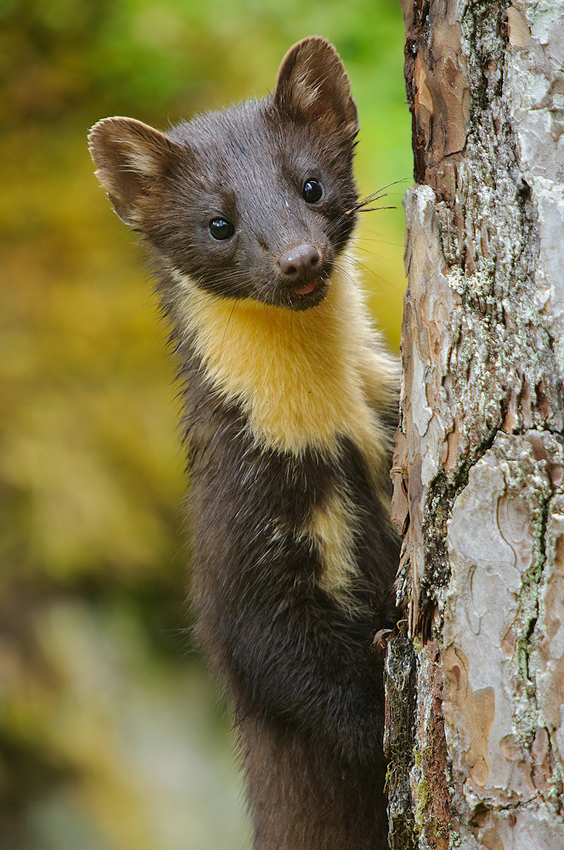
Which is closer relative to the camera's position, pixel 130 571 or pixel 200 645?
pixel 200 645

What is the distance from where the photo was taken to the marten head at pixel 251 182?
9.30 ft

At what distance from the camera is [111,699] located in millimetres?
5387

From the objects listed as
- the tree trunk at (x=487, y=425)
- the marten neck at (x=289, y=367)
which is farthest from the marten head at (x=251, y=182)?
the tree trunk at (x=487, y=425)

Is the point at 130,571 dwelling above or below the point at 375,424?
below

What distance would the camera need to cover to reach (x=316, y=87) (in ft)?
10.3

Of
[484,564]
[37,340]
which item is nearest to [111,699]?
[37,340]

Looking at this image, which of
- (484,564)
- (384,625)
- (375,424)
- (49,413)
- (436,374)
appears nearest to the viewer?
(484,564)

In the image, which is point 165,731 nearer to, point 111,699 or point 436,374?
point 111,699

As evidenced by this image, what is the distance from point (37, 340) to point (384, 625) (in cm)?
331

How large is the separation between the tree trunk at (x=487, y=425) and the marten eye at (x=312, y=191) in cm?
93

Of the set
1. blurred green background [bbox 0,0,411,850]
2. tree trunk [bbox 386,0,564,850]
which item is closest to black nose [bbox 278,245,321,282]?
tree trunk [bbox 386,0,564,850]

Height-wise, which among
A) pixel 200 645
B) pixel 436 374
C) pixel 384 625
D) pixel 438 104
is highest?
pixel 438 104

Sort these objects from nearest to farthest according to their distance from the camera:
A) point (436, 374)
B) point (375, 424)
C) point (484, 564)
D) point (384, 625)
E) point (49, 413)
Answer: point (484, 564) → point (436, 374) → point (384, 625) → point (375, 424) → point (49, 413)

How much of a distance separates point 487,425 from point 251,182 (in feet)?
4.63
